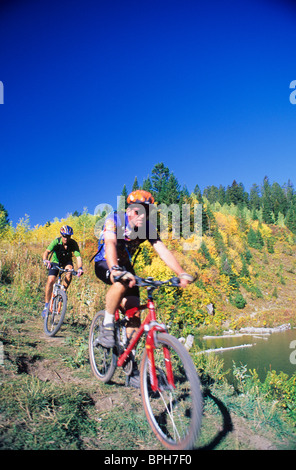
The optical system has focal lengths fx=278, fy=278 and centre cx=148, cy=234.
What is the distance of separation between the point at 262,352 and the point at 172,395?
32.6 meters

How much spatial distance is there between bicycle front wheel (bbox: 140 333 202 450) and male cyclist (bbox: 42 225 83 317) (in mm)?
3446

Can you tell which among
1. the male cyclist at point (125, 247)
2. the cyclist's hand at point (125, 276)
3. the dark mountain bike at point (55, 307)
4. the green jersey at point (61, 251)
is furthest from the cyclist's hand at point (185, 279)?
the green jersey at point (61, 251)

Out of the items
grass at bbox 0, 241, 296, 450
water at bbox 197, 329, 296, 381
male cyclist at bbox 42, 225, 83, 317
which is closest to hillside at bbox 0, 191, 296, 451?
grass at bbox 0, 241, 296, 450

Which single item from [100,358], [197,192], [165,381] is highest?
[197,192]

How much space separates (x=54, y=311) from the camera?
5562 mm

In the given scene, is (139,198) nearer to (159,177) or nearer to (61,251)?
(61,251)

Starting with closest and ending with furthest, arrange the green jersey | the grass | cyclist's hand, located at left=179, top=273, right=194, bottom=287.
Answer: the grass → cyclist's hand, located at left=179, top=273, right=194, bottom=287 → the green jersey

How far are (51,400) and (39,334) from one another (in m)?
2.78

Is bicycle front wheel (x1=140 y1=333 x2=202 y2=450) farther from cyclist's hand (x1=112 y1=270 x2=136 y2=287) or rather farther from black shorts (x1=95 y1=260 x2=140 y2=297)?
black shorts (x1=95 y1=260 x2=140 y2=297)

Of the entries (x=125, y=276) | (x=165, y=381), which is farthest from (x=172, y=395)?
(x=125, y=276)

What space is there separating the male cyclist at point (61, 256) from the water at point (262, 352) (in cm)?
1554

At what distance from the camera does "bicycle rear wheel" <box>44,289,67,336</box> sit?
5.34 metres
